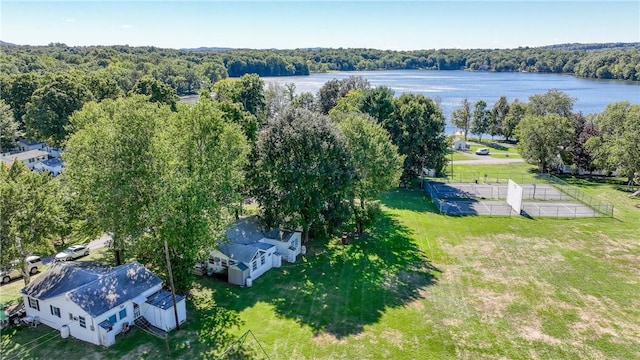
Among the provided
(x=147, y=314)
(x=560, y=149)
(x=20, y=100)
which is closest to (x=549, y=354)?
(x=147, y=314)

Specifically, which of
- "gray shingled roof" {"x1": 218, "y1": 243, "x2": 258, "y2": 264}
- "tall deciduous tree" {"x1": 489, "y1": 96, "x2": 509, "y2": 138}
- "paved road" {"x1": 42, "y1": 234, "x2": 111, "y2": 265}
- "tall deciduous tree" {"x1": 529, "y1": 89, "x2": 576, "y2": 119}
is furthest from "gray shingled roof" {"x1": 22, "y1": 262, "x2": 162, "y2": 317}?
"tall deciduous tree" {"x1": 489, "y1": 96, "x2": 509, "y2": 138}

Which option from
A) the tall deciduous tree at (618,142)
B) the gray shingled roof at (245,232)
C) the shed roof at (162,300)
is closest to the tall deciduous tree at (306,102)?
the tall deciduous tree at (618,142)

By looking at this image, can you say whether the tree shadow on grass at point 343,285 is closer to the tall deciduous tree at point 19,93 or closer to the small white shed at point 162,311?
the small white shed at point 162,311

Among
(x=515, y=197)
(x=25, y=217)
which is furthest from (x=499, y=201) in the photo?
(x=25, y=217)

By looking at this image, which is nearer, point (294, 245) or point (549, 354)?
point (549, 354)

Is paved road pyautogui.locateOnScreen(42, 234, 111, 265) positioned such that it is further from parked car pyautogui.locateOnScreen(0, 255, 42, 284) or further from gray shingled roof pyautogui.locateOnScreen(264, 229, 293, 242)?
gray shingled roof pyautogui.locateOnScreen(264, 229, 293, 242)

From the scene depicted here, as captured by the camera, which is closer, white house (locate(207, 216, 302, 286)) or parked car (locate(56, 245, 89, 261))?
white house (locate(207, 216, 302, 286))

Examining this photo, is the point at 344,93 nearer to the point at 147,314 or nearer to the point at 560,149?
the point at 560,149
